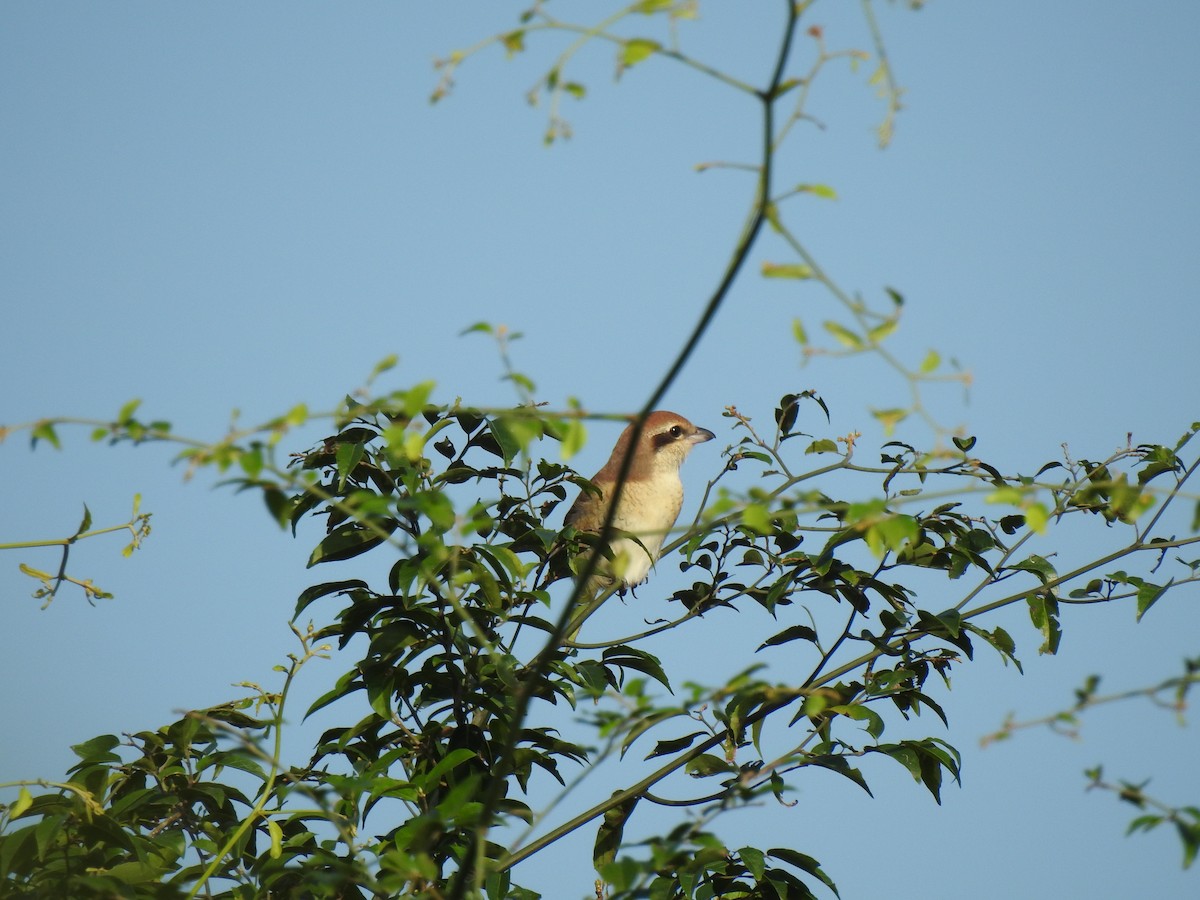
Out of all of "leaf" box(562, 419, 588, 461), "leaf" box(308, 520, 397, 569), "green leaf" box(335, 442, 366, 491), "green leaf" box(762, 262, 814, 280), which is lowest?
"leaf" box(562, 419, 588, 461)

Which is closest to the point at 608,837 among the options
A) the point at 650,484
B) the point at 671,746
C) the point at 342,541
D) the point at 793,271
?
the point at 671,746

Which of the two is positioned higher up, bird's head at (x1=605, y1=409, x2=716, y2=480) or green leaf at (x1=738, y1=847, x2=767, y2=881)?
bird's head at (x1=605, y1=409, x2=716, y2=480)

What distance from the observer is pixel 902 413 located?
1.70m

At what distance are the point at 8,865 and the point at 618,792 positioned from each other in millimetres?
Answer: 1392

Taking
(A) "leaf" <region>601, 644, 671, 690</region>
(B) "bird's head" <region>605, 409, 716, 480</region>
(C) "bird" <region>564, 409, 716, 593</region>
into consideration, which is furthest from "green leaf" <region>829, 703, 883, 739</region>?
(B) "bird's head" <region>605, 409, 716, 480</region>

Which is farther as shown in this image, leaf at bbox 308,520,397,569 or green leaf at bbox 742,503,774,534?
leaf at bbox 308,520,397,569

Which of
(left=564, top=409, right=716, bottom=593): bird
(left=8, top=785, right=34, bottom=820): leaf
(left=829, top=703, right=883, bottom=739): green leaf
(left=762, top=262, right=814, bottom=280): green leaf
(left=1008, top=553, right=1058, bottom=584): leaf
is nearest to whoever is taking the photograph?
(left=762, top=262, right=814, bottom=280): green leaf

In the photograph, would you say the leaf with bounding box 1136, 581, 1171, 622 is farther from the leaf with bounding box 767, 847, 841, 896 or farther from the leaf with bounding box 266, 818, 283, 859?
the leaf with bounding box 266, 818, 283, 859

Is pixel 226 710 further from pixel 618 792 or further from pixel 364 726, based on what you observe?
pixel 618 792

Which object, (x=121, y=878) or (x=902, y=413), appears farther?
(x=121, y=878)

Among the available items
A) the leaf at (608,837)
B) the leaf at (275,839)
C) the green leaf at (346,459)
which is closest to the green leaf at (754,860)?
the leaf at (608,837)

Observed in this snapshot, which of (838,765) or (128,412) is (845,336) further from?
(838,765)

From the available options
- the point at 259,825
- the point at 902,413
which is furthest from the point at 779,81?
the point at 259,825

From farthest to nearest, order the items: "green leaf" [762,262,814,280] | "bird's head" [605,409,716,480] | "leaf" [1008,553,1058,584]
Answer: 1. "bird's head" [605,409,716,480]
2. "leaf" [1008,553,1058,584]
3. "green leaf" [762,262,814,280]
